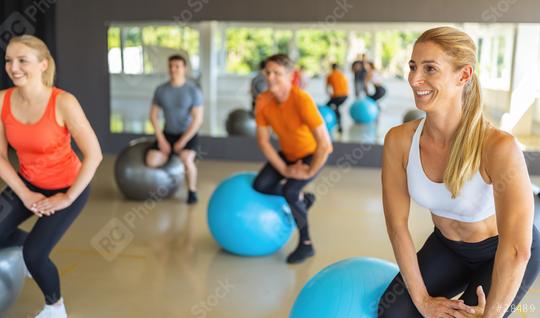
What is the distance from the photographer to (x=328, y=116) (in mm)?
7234

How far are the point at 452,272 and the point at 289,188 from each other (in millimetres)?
1829

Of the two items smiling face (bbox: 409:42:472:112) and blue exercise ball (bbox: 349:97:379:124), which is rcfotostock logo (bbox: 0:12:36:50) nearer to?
blue exercise ball (bbox: 349:97:379:124)

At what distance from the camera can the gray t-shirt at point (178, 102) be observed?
196 inches

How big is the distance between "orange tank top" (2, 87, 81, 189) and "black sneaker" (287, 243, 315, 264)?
5.36 ft

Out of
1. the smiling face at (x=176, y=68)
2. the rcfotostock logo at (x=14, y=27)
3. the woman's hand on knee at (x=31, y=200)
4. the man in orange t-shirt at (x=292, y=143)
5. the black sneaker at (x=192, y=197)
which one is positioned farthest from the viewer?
the rcfotostock logo at (x=14, y=27)

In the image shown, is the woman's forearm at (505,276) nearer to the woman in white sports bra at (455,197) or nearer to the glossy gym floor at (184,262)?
the woman in white sports bra at (455,197)

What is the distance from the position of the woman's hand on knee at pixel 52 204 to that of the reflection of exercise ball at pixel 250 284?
0.96 metres

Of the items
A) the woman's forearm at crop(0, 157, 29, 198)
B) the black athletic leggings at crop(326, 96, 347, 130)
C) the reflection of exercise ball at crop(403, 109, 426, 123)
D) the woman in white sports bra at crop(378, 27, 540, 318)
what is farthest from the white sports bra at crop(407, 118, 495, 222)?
the black athletic leggings at crop(326, 96, 347, 130)

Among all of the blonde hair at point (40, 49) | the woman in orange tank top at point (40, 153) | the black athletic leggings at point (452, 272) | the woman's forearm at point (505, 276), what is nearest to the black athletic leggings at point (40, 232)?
the woman in orange tank top at point (40, 153)

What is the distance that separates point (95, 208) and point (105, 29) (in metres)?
3.19

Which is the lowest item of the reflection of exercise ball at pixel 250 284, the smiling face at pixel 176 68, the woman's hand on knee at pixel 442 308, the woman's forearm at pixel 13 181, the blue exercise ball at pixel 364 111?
the reflection of exercise ball at pixel 250 284

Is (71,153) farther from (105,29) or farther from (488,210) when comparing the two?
(105,29)

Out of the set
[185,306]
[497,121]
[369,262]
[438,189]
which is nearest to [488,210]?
[438,189]

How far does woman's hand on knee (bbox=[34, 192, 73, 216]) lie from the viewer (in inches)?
96.7
